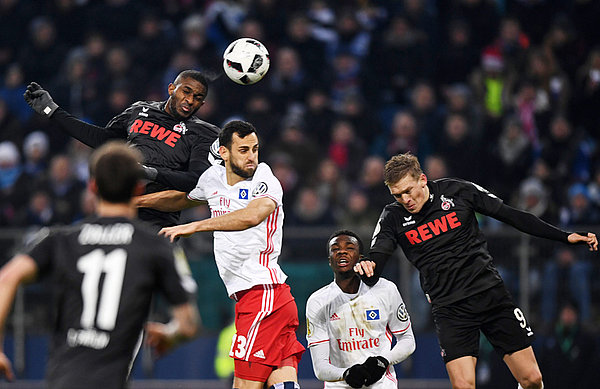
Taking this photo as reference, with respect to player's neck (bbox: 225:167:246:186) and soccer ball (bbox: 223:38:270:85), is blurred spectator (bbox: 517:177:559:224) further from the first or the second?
player's neck (bbox: 225:167:246:186)

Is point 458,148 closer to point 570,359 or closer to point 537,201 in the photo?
point 537,201

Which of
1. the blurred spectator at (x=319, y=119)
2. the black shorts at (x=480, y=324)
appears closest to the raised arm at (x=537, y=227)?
the black shorts at (x=480, y=324)

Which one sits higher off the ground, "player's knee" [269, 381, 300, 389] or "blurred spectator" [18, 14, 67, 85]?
"blurred spectator" [18, 14, 67, 85]

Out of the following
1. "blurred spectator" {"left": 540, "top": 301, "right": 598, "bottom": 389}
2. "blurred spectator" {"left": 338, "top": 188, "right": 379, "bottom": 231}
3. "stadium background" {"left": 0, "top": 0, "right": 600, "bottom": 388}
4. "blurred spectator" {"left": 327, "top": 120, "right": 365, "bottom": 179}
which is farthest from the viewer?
"blurred spectator" {"left": 327, "top": 120, "right": 365, "bottom": 179}

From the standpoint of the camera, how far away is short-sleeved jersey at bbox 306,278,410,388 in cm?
757

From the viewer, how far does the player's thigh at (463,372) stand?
757 cm

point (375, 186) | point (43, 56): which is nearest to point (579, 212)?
point (375, 186)

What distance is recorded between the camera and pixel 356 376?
7148mm

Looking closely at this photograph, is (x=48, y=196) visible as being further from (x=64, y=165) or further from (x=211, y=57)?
(x=211, y=57)

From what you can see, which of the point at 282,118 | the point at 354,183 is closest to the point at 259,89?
the point at 282,118

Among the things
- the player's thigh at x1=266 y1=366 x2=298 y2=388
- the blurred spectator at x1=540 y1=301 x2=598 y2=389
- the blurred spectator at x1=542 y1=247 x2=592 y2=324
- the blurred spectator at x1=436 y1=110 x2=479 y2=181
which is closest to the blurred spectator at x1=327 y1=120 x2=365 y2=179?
the blurred spectator at x1=436 y1=110 x2=479 y2=181

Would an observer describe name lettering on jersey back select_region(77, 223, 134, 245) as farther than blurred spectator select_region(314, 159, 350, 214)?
No

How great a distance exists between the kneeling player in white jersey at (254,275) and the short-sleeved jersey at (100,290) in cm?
279

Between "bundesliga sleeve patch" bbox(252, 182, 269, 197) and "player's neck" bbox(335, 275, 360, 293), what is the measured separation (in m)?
1.09
